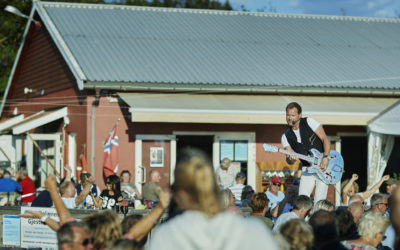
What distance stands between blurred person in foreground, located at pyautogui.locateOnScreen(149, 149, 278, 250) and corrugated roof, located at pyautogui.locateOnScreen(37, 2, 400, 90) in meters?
14.0

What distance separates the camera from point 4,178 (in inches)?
656

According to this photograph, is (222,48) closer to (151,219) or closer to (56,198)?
(56,198)

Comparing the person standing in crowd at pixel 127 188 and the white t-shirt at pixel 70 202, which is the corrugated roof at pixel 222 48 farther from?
the white t-shirt at pixel 70 202

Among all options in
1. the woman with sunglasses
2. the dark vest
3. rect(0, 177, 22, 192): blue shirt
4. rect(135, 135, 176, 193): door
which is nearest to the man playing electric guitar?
the dark vest

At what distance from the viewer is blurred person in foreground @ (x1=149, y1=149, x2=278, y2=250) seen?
3668 millimetres

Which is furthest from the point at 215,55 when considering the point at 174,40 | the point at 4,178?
the point at 4,178

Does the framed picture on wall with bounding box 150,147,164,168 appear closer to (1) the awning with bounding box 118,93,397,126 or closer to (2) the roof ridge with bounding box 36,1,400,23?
(1) the awning with bounding box 118,93,397,126

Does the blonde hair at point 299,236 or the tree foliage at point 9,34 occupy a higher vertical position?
the tree foliage at point 9,34

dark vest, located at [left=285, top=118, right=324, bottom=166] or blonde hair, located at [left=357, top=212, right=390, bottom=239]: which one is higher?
dark vest, located at [left=285, top=118, right=324, bottom=166]

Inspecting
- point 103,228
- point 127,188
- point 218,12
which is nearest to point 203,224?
point 103,228

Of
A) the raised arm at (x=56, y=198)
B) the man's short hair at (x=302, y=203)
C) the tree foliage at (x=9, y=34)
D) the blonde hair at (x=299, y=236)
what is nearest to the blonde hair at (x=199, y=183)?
the blonde hair at (x=299, y=236)

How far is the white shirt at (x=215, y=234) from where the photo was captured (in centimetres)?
366

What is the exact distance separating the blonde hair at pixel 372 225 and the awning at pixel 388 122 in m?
9.54

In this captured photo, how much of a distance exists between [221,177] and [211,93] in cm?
292
